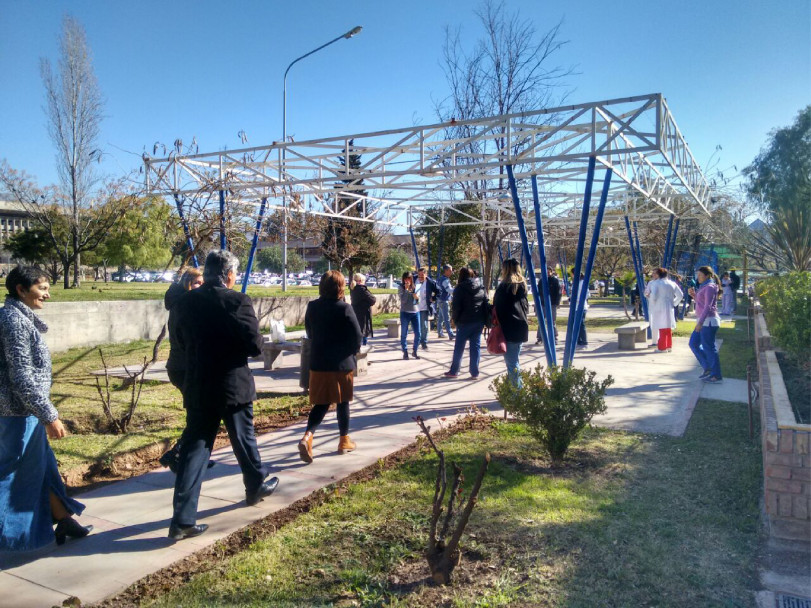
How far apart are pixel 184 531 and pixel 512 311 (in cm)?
462

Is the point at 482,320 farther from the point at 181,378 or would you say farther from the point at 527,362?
the point at 181,378

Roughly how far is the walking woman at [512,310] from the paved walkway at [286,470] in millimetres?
754

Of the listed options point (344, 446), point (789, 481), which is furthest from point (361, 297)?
point (789, 481)

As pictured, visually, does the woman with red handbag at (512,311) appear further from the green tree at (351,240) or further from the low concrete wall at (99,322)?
the green tree at (351,240)

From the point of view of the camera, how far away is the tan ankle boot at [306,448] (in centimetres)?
483

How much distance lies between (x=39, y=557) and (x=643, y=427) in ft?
17.2

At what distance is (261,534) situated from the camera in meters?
3.57

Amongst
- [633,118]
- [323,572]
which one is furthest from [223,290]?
[633,118]

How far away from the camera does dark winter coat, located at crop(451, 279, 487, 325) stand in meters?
8.30

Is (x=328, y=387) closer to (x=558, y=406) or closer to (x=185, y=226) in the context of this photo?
(x=558, y=406)

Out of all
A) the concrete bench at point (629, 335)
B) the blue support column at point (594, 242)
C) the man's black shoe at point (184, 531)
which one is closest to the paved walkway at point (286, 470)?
the man's black shoe at point (184, 531)

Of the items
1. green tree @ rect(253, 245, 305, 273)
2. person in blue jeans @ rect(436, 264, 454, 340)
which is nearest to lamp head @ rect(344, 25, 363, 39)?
person in blue jeans @ rect(436, 264, 454, 340)

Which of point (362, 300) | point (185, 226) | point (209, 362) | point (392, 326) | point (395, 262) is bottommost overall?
point (392, 326)

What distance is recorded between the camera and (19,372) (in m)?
3.21
